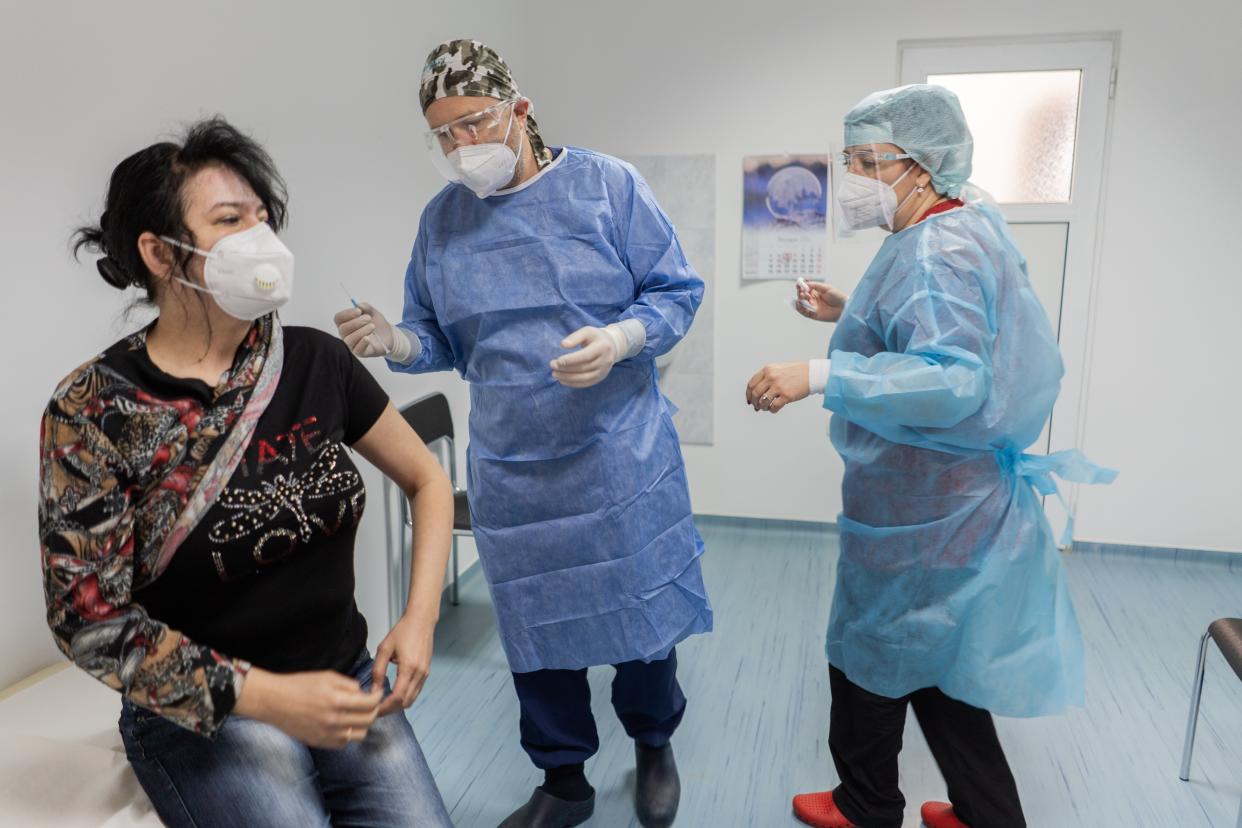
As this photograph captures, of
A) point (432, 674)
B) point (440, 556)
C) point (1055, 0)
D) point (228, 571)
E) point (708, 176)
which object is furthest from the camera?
point (708, 176)

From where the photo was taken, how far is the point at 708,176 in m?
3.35

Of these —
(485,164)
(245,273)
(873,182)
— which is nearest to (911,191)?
(873,182)

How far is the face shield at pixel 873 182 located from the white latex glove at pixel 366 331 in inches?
33.9

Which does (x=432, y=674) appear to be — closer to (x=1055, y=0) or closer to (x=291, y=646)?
(x=291, y=646)

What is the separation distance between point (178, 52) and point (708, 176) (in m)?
2.06

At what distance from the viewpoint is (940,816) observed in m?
1.82

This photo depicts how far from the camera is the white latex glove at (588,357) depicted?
1.45 meters

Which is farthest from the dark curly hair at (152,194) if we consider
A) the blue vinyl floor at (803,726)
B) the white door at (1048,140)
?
the white door at (1048,140)

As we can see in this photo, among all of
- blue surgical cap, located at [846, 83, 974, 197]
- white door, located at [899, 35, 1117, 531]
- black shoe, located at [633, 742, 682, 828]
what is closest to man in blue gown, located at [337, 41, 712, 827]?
black shoe, located at [633, 742, 682, 828]

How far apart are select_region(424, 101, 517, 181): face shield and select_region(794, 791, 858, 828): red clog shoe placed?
1429mm

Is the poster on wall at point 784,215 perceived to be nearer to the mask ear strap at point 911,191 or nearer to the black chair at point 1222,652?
the mask ear strap at point 911,191

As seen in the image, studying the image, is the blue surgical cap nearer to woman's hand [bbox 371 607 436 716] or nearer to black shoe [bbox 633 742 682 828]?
woman's hand [bbox 371 607 436 716]

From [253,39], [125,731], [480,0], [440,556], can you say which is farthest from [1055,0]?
[125,731]

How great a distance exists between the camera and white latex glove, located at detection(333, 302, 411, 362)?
1536mm
